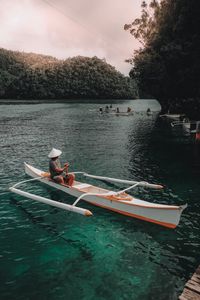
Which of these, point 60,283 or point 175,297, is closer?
point 175,297

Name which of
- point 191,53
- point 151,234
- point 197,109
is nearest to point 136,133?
point 191,53

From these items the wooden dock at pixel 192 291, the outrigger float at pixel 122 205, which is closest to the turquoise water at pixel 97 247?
the outrigger float at pixel 122 205

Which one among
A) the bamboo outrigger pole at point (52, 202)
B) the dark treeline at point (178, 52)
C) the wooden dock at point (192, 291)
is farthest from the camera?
the dark treeline at point (178, 52)

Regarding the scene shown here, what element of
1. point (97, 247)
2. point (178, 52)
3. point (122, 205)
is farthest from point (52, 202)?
point (178, 52)

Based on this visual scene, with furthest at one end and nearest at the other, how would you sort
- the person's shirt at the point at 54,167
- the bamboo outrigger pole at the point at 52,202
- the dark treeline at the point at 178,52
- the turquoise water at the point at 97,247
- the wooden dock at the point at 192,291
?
the dark treeline at the point at 178,52 < the person's shirt at the point at 54,167 < the bamboo outrigger pole at the point at 52,202 < the turquoise water at the point at 97,247 < the wooden dock at the point at 192,291

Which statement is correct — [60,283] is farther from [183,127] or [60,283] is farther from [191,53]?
[183,127]

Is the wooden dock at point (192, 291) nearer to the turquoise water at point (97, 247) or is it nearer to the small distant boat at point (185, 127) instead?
the turquoise water at point (97, 247)

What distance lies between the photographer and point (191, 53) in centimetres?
4691

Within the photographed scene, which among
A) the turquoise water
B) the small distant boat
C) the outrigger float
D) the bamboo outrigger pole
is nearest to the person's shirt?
the outrigger float

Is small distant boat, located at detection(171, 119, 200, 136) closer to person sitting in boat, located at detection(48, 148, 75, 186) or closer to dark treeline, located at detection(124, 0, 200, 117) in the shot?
dark treeline, located at detection(124, 0, 200, 117)

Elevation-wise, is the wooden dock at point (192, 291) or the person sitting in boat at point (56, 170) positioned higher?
the person sitting in boat at point (56, 170)

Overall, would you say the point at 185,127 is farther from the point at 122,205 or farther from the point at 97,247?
the point at 97,247

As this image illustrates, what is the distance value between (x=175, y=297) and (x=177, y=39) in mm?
44876

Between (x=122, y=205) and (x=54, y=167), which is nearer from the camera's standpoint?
(x=122, y=205)
